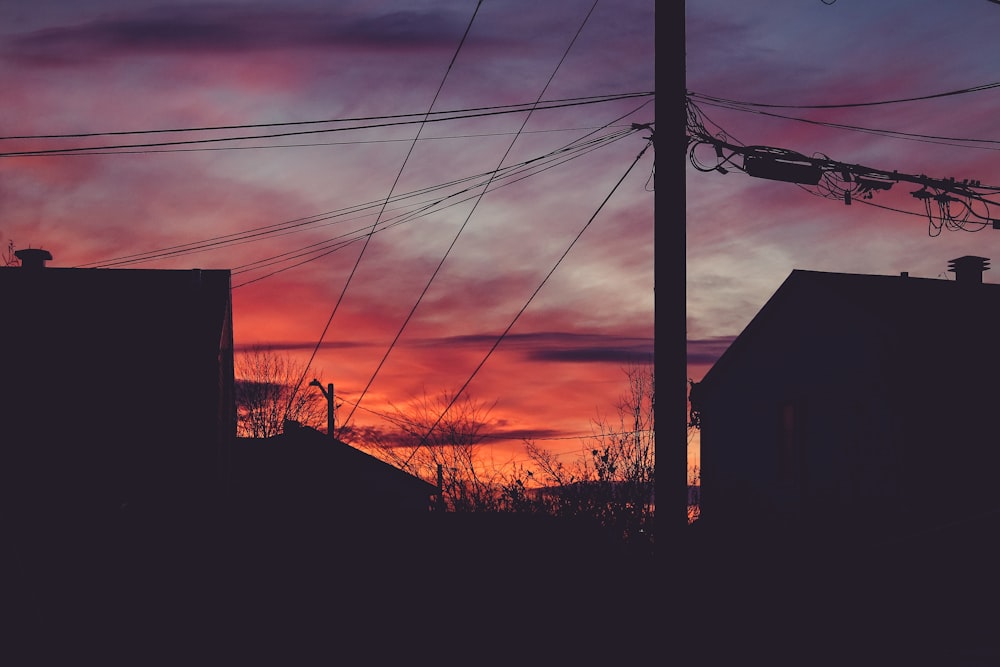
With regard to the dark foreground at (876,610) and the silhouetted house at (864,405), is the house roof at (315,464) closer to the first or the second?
the silhouetted house at (864,405)

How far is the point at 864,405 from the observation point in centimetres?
1997

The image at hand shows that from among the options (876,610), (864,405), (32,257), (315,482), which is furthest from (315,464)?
(876,610)

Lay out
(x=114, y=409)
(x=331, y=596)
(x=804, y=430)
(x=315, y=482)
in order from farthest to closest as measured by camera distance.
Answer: (x=315, y=482)
(x=804, y=430)
(x=114, y=409)
(x=331, y=596)

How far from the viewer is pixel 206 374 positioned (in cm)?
2216

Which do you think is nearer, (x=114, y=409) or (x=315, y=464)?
(x=114, y=409)

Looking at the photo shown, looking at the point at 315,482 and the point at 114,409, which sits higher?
the point at 114,409

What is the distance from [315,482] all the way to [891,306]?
2176 cm

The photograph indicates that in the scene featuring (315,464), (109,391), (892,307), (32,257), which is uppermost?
(32,257)

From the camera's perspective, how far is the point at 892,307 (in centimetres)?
1981

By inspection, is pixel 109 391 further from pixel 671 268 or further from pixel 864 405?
pixel 864 405

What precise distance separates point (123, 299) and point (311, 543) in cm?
791

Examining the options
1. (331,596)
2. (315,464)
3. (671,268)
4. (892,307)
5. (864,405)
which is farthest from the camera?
(315,464)

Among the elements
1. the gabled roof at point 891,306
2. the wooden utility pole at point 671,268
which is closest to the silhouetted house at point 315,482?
the gabled roof at point 891,306

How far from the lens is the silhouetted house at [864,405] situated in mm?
18781
